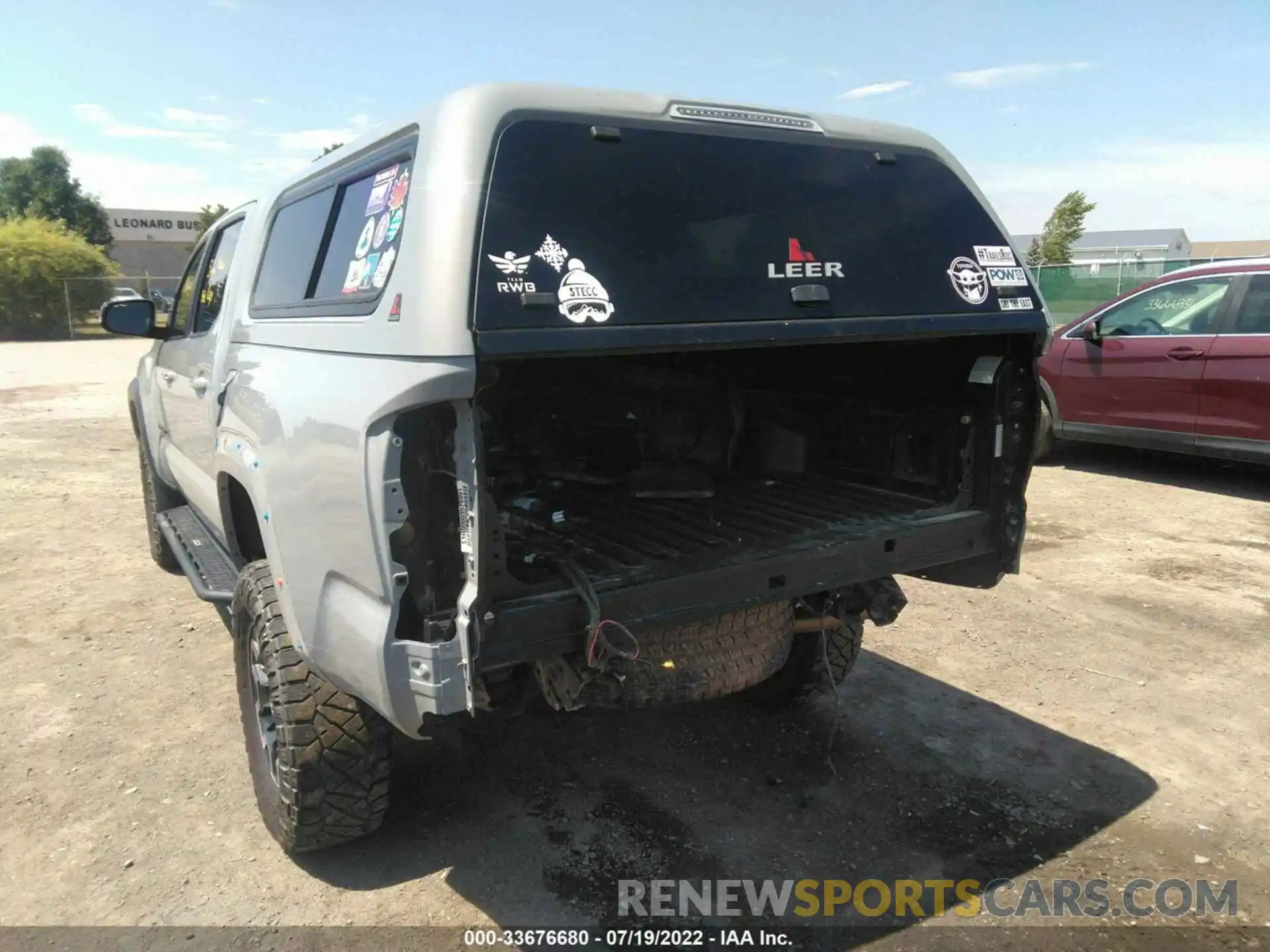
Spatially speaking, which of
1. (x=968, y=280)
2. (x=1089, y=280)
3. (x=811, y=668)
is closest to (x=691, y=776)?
(x=811, y=668)

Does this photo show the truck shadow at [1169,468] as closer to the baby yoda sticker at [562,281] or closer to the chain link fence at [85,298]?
the baby yoda sticker at [562,281]

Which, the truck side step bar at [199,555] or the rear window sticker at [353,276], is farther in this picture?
the truck side step bar at [199,555]

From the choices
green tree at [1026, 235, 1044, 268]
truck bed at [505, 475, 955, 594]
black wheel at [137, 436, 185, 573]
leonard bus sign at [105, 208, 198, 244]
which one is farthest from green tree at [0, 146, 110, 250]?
truck bed at [505, 475, 955, 594]

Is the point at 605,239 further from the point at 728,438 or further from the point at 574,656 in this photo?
the point at 728,438

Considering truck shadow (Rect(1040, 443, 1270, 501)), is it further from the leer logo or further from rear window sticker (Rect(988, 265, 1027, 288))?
the leer logo

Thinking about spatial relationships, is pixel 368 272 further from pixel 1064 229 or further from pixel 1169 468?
pixel 1064 229

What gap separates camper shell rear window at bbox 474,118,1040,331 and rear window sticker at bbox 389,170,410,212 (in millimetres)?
305

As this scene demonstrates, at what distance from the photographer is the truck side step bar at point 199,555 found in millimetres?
3658

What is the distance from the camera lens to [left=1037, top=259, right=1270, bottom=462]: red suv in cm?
749

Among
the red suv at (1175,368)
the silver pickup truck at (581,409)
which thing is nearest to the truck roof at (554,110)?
the silver pickup truck at (581,409)

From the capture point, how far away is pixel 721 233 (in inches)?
100

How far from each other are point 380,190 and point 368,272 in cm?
26

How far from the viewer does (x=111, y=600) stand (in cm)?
531

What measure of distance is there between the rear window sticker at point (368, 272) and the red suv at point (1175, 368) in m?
7.03
